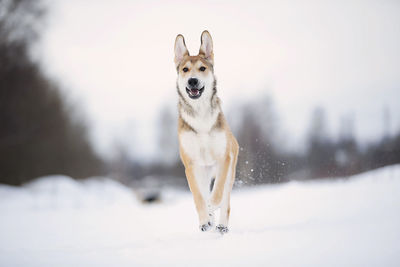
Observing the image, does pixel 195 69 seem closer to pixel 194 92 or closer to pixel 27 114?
pixel 194 92

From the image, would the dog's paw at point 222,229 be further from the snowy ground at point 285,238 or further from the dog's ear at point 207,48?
the dog's ear at point 207,48

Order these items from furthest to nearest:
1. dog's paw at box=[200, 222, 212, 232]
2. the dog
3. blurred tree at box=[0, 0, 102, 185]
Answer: blurred tree at box=[0, 0, 102, 185]
the dog
dog's paw at box=[200, 222, 212, 232]

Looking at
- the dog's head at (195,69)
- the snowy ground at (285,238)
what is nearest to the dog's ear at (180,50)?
the dog's head at (195,69)

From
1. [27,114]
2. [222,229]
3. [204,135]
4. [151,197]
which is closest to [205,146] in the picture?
[204,135]

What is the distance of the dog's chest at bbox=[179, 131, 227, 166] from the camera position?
5004 mm

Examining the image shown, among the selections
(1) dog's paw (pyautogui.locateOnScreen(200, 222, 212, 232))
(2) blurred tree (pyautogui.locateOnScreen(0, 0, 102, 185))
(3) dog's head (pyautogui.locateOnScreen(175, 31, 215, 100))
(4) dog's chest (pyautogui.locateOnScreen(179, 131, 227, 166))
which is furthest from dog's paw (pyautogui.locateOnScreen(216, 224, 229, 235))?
(2) blurred tree (pyautogui.locateOnScreen(0, 0, 102, 185))

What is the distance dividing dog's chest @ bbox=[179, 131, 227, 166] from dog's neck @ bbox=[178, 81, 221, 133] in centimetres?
10

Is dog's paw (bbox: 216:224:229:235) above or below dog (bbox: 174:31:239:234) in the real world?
below

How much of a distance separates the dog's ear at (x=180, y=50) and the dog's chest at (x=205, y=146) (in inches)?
46.5

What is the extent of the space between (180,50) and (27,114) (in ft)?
67.9

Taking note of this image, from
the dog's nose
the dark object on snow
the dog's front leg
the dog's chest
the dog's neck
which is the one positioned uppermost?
the dog's nose

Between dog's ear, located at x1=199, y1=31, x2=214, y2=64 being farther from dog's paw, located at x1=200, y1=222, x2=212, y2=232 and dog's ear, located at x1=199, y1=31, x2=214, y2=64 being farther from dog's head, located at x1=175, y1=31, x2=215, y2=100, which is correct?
dog's paw, located at x1=200, y1=222, x2=212, y2=232

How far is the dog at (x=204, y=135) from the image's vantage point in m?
4.99

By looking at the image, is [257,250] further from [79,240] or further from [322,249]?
[79,240]
